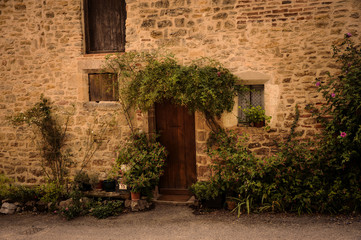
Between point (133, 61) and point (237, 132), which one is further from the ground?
point (133, 61)

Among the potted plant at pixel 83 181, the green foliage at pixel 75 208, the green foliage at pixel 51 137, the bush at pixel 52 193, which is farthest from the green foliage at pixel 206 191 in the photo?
the green foliage at pixel 51 137

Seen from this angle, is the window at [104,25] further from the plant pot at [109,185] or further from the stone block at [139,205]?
the stone block at [139,205]

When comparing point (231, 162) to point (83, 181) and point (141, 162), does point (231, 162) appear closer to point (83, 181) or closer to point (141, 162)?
point (141, 162)

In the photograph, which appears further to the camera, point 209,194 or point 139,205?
point 139,205

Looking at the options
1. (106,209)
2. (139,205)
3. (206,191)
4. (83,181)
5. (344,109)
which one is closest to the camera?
(344,109)

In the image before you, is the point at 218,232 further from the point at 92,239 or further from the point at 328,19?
the point at 328,19

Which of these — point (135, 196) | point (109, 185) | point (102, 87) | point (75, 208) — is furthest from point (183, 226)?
point (102, 87)

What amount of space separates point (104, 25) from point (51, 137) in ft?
9.48

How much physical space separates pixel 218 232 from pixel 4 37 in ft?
21.5

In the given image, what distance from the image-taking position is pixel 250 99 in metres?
6.25

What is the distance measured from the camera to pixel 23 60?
714 cm

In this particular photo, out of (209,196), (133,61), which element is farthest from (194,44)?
(209,196)

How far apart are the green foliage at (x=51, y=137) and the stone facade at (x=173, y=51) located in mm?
215

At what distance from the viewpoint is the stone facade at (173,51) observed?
18.9 ft
